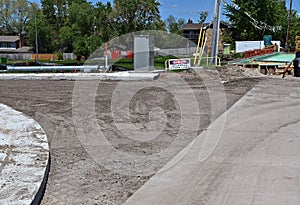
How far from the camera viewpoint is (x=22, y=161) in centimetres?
611

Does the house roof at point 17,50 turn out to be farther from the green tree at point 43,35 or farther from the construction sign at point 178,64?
the construction sign at point 178,64

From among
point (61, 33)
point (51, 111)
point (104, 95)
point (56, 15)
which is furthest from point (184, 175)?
point (56, 15)

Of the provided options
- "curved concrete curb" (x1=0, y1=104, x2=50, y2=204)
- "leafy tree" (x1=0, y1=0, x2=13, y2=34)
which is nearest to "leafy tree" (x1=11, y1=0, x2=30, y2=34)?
"leafy tree" (x1=0, y1=0, x2=13, y2=34)

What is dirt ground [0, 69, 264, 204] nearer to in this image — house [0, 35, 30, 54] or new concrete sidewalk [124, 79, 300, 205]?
new concrete sidewalk [124, 79, 300, 205]

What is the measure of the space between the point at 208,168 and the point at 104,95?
322 inches

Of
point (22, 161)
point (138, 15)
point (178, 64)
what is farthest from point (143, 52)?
point (138, 15)

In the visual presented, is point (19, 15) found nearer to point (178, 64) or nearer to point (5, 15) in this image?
point (5, 15)

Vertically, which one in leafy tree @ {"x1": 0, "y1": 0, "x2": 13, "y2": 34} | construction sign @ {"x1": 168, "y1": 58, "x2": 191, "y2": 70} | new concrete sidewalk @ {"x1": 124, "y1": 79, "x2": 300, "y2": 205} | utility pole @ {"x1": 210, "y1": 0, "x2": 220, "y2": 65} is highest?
leafy tree @ {"x1": 0, "y1": 0, "x2": 13, "y2": 34}

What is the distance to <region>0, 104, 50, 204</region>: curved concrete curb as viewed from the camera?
4930 mm

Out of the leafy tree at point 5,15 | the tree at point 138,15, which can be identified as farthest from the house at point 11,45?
the tree at point 138,15

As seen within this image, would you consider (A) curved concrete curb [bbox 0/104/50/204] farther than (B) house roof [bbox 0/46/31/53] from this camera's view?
No

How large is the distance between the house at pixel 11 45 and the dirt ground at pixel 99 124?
8781 centimetres

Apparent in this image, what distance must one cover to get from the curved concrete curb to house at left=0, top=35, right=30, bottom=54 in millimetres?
95889

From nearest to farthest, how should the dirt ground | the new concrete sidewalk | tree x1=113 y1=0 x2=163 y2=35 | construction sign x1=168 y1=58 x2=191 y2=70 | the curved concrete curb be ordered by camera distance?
the curved concrete curb < the new concrete sidewalk < the dirt ground < construction sign x1=168 y1=58 x2=191 y2=70 < tree x1=113 y1=0 x2=163 y2=35
